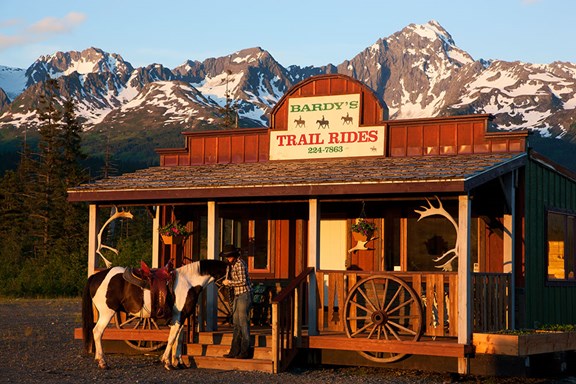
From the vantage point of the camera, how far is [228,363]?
1591 cm

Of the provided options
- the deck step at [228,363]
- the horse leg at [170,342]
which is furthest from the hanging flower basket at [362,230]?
the horse leg at [170,342]

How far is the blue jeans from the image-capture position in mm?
15891

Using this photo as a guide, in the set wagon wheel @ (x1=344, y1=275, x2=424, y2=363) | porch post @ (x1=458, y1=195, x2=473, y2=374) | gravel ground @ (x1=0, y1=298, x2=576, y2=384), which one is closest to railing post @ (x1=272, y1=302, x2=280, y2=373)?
gravel ground @ (x1=0, y1=298, x2=576, y2=384)

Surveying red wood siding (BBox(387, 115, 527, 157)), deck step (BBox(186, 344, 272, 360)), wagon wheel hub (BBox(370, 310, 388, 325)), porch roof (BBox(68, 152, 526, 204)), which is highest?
red wood siding (BBox(387, 115, 527, 157))

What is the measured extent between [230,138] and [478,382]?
25.2 ft

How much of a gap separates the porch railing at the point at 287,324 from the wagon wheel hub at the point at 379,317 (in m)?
1.25

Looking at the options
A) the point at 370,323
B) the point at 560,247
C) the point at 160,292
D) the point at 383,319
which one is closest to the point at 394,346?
the point at 383,319

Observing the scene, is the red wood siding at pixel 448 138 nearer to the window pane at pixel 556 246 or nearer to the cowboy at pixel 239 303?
the window pane at pixel 556 246

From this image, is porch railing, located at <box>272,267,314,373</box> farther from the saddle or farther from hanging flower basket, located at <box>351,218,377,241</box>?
the saddle

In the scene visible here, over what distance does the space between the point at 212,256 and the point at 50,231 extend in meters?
42.3

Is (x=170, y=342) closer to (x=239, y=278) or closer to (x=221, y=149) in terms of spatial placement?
(x=239, y=278)

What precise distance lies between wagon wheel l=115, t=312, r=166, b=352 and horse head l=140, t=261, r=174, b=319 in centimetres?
149

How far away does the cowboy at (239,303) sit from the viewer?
1590 cm

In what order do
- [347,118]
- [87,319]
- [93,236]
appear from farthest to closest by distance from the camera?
[347,118]
[93,236]
[87,319]
